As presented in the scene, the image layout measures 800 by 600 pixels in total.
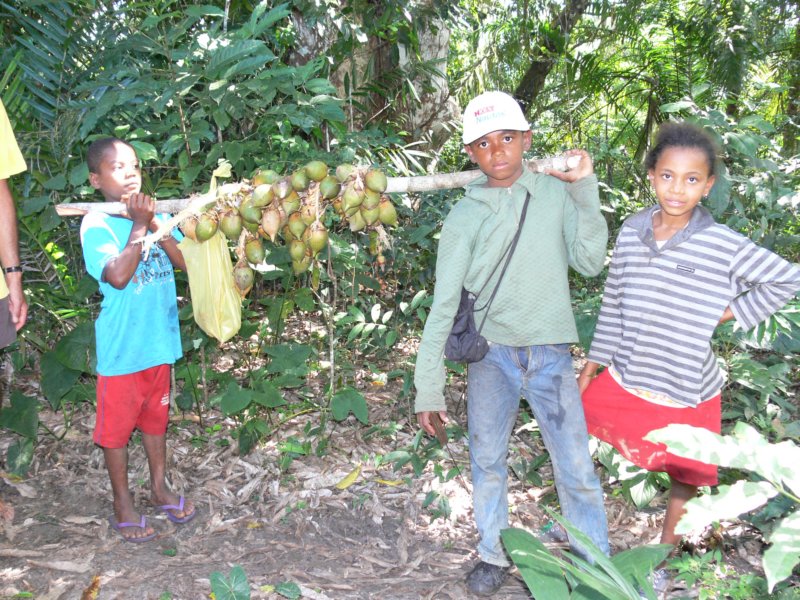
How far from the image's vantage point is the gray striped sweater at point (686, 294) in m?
2.28

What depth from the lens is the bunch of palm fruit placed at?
8.32ft

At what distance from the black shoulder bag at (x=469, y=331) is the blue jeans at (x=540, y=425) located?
7 centimetres

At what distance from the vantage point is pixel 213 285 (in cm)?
279

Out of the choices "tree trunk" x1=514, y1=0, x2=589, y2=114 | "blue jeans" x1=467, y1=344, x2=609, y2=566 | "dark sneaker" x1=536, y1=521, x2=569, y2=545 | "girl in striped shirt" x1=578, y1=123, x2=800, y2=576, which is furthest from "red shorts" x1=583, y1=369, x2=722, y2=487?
"tree trunk" x1=514, y1=0, x2=589, y2=114

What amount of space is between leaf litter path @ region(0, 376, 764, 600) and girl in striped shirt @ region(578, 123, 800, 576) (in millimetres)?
803

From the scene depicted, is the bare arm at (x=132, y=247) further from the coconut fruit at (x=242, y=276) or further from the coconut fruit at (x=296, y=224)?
the coconut fruit at (x=296, y=224)

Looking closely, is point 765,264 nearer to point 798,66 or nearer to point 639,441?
point 639,441

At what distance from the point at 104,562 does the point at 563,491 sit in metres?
1.90

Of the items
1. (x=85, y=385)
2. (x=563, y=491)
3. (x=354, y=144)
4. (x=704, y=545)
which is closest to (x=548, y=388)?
(x=563, y=491)

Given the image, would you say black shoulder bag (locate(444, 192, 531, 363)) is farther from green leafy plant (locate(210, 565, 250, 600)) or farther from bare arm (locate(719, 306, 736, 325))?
green leafy plant (locate(210, 565, 250, 600))

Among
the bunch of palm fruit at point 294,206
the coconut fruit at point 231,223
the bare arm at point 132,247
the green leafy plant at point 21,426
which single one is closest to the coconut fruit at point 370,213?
the bunch of palm fruit at point 294,206

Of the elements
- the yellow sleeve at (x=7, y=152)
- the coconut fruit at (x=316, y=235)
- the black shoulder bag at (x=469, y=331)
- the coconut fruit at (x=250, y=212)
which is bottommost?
the black shoulder bag at (x=469, y=331)

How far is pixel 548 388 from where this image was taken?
8.04 ft

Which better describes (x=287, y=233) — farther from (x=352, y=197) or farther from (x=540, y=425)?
(x=540, y=425)
